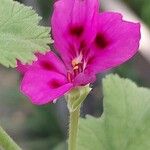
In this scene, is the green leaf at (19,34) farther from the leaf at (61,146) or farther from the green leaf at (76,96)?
the leaf at (61,146)

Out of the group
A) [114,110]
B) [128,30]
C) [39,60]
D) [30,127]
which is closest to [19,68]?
[39,60]

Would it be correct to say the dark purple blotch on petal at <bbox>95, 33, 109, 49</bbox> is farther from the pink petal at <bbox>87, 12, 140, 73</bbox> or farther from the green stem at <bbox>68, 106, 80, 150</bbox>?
the green stem at <bbox>68, 106, 80, 150</bbox>

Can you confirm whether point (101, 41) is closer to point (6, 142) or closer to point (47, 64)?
point (47, 64)

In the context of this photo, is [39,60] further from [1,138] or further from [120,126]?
[120,126]

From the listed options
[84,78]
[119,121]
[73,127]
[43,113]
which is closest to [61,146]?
[43,113]

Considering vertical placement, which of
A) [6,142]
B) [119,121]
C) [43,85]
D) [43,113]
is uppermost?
[43,85]

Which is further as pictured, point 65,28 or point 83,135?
point 83,135
